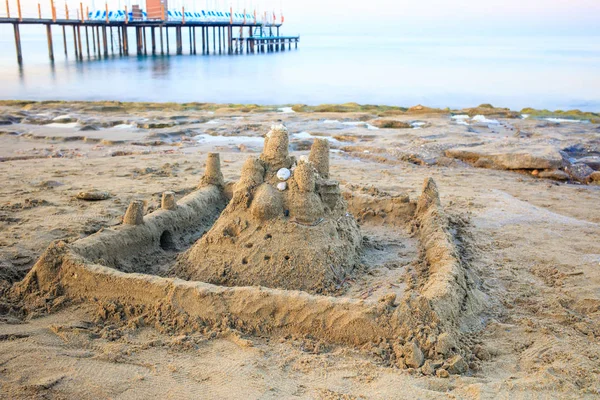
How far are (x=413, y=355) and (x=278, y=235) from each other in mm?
1339

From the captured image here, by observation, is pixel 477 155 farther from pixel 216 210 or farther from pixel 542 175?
pixel 216 210

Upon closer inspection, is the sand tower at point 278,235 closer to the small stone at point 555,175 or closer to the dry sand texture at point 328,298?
the dry sand texture at point 328,298

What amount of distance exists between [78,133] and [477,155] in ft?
24.5

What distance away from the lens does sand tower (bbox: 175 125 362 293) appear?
146 inches

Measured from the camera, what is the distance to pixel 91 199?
5.95 meters

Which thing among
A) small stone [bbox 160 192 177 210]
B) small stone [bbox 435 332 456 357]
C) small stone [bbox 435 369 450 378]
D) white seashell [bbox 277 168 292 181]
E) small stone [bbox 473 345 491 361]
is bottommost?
small stone [bbox 473 345 491 361]

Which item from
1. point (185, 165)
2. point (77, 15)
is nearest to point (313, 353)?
point (185, 165)

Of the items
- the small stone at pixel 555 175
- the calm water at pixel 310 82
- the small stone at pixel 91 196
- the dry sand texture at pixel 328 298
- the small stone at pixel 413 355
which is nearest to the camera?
the dry sand texture at pixel 328 298

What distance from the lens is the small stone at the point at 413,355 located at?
9.29 feet

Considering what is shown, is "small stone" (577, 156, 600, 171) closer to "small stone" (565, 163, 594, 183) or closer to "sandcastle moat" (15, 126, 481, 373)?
"small stone" (565, 163, 594, 183)

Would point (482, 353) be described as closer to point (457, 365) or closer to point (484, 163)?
point (457, 365)

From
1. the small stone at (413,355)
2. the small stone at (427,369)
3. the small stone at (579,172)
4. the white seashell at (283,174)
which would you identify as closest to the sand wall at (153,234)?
the white seashell at (283,174)

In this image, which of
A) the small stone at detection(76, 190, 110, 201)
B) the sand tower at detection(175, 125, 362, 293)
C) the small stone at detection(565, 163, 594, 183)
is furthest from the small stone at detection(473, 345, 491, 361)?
the small stone at detection(565, 163, 594, 183)

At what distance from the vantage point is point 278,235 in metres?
3.82
